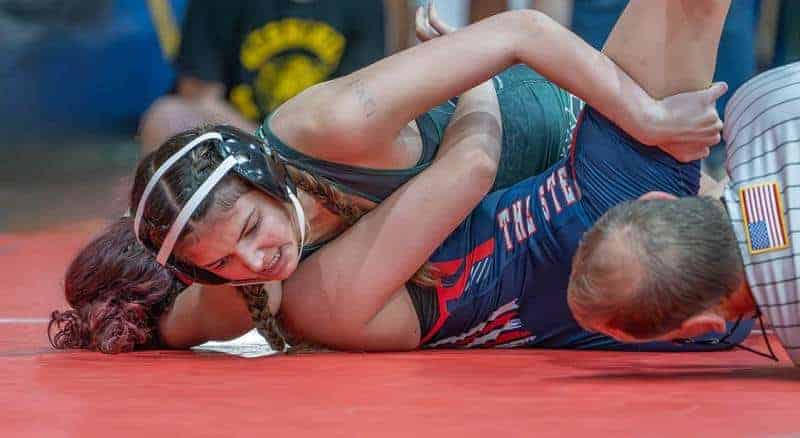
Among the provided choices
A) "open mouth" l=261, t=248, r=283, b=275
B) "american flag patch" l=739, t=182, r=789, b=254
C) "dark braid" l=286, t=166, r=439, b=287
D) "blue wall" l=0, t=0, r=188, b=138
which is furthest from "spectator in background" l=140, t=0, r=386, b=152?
"american flag patch" l=739, t=182, r=789, b=254

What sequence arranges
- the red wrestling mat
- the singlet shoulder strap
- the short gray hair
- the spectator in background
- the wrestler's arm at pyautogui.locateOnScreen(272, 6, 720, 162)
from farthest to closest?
the spectator in background < the singlet shoulder strap < the wrestler's arm at pyautogui.locateOnScreen(272, 6, 720, 162) < the short gray hair < the red wrestling mat

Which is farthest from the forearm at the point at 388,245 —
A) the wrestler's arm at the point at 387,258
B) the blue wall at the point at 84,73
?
the blue wall at the point at 84,73

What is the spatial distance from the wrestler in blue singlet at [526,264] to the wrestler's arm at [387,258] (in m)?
0.10

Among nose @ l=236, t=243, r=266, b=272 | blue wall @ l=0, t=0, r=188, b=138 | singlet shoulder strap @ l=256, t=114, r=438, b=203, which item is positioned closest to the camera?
nose @ l=236, t=243, r=266, b=272

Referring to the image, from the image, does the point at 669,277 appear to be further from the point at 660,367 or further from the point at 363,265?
the point at 363,265

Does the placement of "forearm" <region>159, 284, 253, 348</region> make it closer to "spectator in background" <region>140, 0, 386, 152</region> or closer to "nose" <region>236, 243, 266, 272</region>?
"nose" <region>236, 243, 266, 272</region>

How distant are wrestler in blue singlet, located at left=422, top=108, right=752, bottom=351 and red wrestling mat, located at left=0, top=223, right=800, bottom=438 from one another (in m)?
0.08

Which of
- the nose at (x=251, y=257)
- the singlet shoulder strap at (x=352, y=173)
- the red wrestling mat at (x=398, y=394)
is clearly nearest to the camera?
the red wrestling mat at (x=398, y=394)

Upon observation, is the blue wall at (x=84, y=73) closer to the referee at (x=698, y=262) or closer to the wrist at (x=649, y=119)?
the wrist at (x=649, y=119)

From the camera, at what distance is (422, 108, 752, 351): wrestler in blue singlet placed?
291 centimetres

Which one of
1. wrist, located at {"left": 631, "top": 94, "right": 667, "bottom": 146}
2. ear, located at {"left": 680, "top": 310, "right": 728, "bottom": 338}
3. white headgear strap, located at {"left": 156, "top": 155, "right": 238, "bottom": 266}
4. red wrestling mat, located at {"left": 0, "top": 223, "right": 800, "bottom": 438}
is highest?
wrist, located at {"left": 631, "top": 94, "right": 667, "bottom": 146}

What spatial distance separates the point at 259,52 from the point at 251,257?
99.0 inches

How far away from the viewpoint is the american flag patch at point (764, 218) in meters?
2.34

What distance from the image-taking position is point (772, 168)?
95.0 inches
